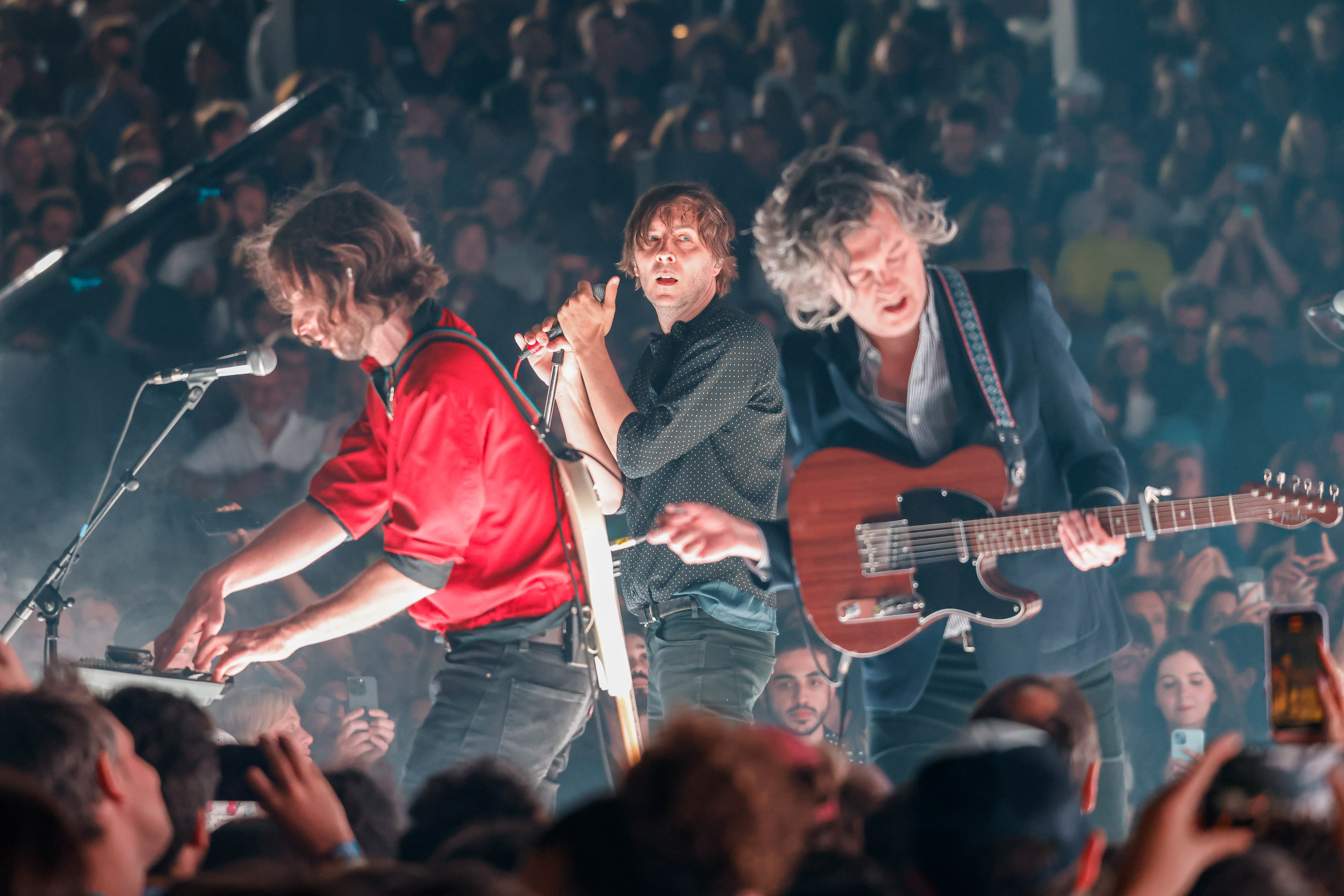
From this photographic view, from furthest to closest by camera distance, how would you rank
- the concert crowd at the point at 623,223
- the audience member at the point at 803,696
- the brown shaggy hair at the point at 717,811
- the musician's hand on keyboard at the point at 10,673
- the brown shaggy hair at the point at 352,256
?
the concert crowd at the point at 623,223, the audience member at the point at 803,696, the brown shaggy hair at the point at 352,256, the musician's hand on keyboard at the point at 10,673, the brown shaggy hair at the point at 717,811

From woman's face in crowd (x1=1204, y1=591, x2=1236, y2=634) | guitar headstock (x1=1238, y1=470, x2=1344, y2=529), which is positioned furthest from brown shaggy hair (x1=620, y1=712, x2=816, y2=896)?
woman's face in crowd (x1=1204, y1=591, x2=1236, y2=634)

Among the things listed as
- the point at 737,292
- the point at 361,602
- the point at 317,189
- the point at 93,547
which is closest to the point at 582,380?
the point at 361,602

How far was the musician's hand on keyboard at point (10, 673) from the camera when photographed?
5.78ft

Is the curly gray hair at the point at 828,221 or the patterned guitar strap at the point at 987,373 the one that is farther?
the curly gray hair at the point at 828,221

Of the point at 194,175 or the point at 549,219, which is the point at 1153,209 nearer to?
the point at 549,219

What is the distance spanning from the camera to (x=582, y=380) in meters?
3.05

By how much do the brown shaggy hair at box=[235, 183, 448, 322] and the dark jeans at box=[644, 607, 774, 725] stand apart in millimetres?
982

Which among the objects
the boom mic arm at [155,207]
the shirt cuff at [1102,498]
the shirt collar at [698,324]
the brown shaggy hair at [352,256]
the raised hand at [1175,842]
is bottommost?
the raised hand at [1175,842]

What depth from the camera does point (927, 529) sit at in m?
2.58

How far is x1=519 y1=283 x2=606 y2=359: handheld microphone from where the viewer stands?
2.93 meters

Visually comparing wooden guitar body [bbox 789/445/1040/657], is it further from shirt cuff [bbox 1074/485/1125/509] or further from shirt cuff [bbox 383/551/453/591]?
shirt cuff [bbox 383/551/453/591]

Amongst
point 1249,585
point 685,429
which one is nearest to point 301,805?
point 685,429

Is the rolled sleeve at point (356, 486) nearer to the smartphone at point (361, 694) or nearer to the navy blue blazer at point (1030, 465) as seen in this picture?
the navy blue blazer at point (1030, 465)

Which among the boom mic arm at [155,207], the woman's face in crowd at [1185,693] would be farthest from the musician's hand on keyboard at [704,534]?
the boom mic arm at [155,207]
